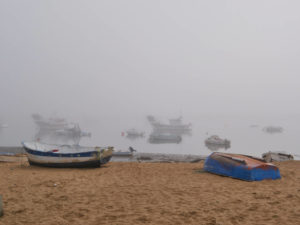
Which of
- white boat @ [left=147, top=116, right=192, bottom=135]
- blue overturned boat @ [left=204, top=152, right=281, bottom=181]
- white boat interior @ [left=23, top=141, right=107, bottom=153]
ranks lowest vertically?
blue overturned boat @ [left=204, top=152, right=281, bottom=181]

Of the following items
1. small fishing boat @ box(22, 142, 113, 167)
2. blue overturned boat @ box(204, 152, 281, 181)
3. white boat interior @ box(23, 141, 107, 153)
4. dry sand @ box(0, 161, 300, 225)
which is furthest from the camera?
white boat interior @ box(23, 141, 107, 153)

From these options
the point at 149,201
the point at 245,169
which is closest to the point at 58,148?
the point at 149,201

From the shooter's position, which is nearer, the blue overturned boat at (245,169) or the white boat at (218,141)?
the blue overturned boat at (245,169)

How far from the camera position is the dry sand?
20.1 ft

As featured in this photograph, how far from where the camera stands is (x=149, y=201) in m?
7.64

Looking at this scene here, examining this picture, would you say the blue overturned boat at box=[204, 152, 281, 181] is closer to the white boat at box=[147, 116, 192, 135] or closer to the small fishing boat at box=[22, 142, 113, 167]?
the small fishing boat at box=[22, 142, 113, 167]

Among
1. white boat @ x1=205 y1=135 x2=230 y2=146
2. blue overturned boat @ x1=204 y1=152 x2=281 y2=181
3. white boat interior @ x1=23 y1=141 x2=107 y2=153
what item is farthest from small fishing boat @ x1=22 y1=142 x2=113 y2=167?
white boat @ x1=205 y1=135 x2=230 y2=146

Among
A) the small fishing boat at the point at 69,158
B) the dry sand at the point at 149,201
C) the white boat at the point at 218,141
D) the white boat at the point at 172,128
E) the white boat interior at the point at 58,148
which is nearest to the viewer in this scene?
the dry sand at the point at 149,201

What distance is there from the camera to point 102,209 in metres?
6.88

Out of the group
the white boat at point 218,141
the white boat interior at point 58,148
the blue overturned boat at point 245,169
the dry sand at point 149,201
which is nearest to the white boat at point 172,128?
the white boat at point 218,141

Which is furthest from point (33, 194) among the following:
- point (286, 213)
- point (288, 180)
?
point (288, 180)

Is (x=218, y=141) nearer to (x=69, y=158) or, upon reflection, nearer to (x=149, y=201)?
(x=69, y=158)

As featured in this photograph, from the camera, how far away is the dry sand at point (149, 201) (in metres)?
6.11

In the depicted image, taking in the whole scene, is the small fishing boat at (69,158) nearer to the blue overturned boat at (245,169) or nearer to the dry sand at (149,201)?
the dry sand at (149,201)
